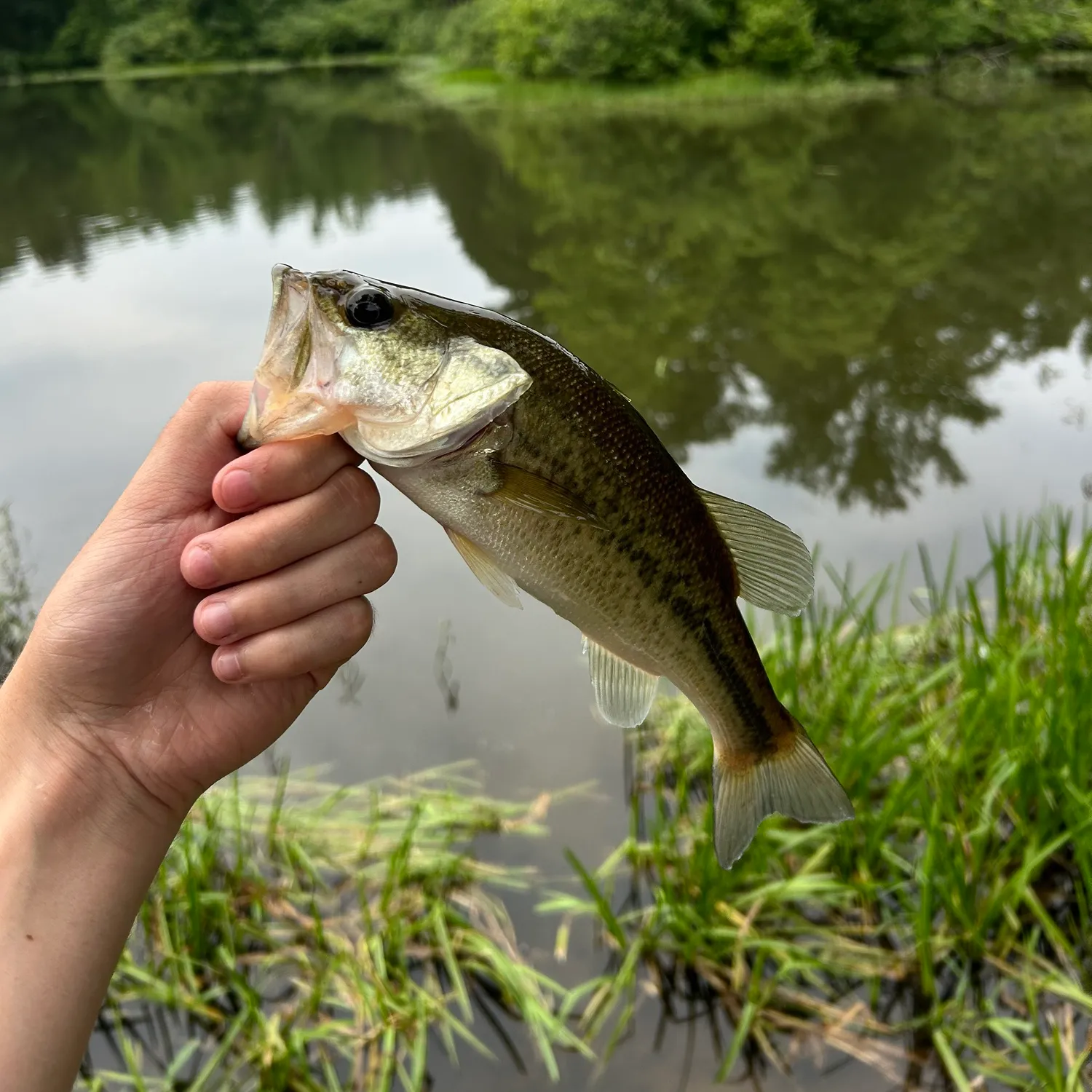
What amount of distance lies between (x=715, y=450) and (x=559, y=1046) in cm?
570

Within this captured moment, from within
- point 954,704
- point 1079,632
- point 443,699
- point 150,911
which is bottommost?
point 443,699

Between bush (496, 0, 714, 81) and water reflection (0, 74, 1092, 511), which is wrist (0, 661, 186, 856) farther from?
bush (496, 0, 714, 81)

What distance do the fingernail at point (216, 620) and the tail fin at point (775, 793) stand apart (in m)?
1.06

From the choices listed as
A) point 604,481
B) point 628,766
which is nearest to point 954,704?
point 628,766

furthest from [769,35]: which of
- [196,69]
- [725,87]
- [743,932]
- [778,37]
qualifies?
[196,69]

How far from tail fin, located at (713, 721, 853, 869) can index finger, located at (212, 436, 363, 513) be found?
3.48 ft

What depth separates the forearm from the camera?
1578mm

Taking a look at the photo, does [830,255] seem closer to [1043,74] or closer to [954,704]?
[954,704]

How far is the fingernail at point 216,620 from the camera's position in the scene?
1.73 m

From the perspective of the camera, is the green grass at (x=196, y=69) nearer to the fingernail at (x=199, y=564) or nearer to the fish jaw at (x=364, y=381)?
the fish jaw at (x=364, y=381)

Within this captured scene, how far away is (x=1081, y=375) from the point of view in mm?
9289

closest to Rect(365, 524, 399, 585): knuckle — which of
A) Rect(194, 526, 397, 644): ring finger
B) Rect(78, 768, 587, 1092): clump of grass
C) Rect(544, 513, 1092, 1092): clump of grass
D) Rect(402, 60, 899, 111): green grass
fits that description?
Rect(194, 526, 397, 644): ring finger

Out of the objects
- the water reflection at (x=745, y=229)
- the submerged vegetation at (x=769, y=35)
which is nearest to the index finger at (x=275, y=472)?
the water reflection at (x=745, y=229)

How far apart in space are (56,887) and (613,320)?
10.2 metres
